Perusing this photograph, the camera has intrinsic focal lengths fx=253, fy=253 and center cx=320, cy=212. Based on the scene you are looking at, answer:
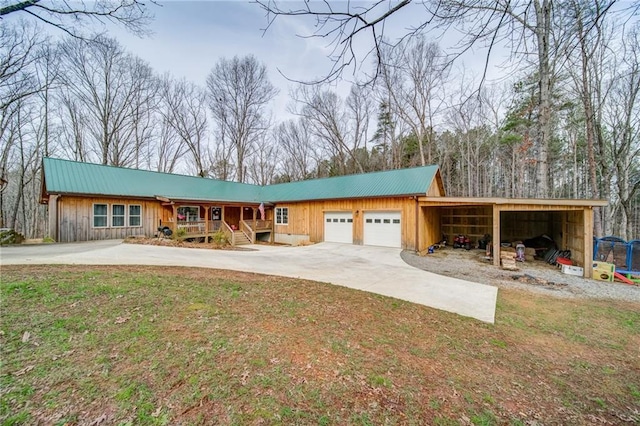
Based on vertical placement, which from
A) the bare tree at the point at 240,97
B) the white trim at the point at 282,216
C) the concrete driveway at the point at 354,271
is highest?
the bare tree at the point at 240,97

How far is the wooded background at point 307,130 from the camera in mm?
13344

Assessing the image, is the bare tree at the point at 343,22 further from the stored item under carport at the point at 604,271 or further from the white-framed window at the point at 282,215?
the white-framed window at the point at 282,215

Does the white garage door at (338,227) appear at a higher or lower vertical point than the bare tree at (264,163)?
lower

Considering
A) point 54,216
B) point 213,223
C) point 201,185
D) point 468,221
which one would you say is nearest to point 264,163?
point 201,185

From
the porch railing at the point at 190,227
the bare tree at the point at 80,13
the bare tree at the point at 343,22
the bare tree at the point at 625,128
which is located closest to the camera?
the bare tree at the point at 343,22

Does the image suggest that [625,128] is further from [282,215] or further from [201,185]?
[201,185]

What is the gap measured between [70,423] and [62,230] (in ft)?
46.8

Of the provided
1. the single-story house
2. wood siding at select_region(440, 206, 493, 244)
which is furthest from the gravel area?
wood siding at select_region(440, 206, 493, 244)

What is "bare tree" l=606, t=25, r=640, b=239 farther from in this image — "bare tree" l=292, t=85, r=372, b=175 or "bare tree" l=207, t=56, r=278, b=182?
"bare tree" l=207, t=56, r=278, b=182

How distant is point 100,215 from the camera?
42.9 feet

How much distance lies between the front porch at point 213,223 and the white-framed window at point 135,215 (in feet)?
3.75

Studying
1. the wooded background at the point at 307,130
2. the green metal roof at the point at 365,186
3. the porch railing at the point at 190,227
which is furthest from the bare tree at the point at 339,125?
the porch railing at the point at 190,227

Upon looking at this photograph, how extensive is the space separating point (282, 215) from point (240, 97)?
15.3 metres

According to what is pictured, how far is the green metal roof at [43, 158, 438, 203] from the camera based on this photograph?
12562mm
